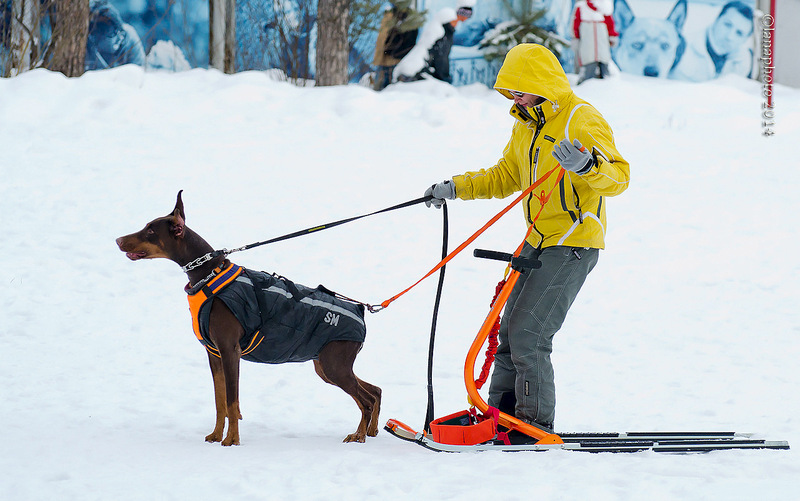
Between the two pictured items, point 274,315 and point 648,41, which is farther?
point 648,41

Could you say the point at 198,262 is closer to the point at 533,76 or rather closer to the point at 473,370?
the point at 473,370

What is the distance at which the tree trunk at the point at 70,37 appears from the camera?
10164 millimetres

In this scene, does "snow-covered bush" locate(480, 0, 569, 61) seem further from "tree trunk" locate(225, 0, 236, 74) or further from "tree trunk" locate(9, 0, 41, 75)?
"tree trunk" locate(9, 0, 41, 75)

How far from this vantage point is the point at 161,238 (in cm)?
362

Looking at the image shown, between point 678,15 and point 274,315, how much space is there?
13.3m

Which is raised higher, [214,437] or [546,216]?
[546,216]

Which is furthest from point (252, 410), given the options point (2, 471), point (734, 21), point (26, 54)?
point (734, 21)

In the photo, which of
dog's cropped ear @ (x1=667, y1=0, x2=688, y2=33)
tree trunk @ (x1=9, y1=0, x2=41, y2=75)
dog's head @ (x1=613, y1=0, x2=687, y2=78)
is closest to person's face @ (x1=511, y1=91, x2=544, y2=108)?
tree trunk @ (x1=9, y1=0, x2=41, y2=75)

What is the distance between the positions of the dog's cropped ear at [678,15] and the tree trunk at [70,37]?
10.3 meters

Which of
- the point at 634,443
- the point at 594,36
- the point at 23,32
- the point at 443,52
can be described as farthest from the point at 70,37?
the point at 634,443

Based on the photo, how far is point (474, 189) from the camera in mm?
3803

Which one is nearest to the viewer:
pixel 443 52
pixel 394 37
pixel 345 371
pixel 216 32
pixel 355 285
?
pixel 345 371

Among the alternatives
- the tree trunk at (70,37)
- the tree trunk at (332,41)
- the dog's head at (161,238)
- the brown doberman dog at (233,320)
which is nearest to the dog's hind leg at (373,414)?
the brown doberman dog at (233,320)

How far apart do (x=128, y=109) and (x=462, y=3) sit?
5.74 m
